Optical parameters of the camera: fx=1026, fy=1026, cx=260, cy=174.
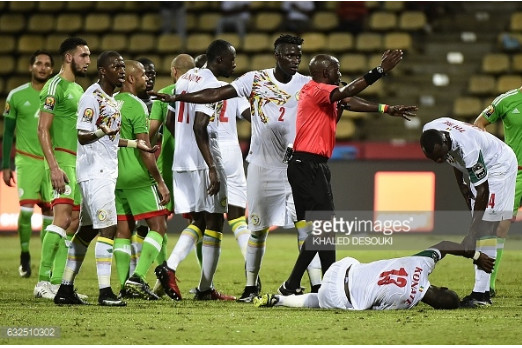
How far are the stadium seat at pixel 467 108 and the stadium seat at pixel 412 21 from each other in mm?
2369

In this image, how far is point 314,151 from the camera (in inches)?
324

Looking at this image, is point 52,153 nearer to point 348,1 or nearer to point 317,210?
point 317,210

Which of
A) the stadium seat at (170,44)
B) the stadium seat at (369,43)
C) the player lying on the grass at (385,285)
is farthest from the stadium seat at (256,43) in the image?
the player lying on the grass at (385,285)

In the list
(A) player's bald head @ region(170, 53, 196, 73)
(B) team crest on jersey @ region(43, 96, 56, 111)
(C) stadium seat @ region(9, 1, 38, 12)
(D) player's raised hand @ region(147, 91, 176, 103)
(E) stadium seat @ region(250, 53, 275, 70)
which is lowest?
(B) team crest on jersey @ region(43, 96, 56, 111)

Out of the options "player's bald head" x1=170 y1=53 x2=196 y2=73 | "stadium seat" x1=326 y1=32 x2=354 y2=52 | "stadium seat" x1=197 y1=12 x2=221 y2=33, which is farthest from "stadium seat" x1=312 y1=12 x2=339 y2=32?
"player's bald head" x1=170 y1=53 x2=196 y2=73

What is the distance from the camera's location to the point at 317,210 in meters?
8.23

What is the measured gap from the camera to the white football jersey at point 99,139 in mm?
8102

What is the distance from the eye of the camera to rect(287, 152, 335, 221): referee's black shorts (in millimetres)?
8203

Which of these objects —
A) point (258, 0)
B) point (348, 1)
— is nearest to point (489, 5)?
point (348, 1)

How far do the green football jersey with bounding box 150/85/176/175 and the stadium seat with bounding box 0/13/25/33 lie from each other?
1162 cm

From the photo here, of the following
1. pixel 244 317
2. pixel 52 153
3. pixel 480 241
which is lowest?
pixel 244 317

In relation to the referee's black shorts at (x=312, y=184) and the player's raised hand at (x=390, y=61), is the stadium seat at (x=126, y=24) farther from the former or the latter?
the player's raised hand at (x=390, y=61)

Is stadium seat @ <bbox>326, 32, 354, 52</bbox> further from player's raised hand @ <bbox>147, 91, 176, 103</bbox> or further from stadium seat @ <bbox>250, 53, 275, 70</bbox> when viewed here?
player's raised hand @ <bbox>147, 91, 176, 103</bbox>

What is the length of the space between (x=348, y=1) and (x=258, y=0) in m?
2.06
